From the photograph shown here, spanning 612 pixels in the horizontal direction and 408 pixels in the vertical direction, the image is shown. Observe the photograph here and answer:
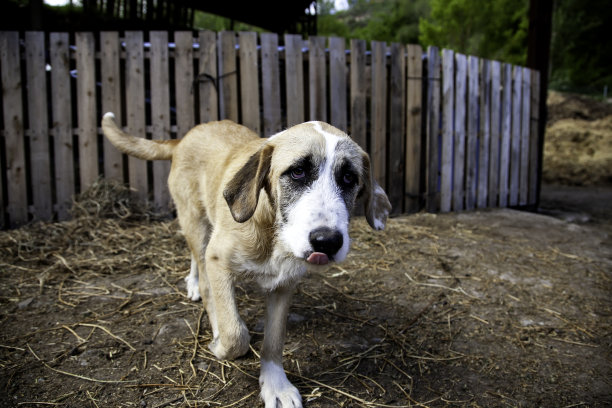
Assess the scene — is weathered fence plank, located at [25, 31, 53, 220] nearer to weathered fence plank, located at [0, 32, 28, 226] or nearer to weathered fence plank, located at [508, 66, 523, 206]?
weathered fence plank, located at [0, 32, 28, 226]

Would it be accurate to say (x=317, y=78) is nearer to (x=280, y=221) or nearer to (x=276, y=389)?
(x=280, y=221)

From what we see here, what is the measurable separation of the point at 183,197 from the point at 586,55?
80.4 ft

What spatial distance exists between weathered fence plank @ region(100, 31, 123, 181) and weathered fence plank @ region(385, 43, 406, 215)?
3.77 metres

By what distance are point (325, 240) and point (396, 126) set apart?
184 inches

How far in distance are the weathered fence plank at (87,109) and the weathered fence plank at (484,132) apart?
5.98m

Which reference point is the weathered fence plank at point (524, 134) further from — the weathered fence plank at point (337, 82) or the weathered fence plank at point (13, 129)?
the weathered fence plank at point (13, 129)

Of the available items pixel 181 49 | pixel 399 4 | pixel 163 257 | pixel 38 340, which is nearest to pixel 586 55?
pixel 399 4

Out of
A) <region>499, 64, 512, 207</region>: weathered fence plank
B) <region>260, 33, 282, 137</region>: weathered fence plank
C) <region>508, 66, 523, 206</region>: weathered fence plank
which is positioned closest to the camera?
<region>260, 33, 282, 137</region>: weathered fence plank

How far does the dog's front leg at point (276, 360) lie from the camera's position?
2.08m

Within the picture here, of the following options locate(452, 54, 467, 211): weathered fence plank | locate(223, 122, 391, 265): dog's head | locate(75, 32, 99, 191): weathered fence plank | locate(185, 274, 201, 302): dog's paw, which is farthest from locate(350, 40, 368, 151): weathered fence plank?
locate(223, 122, 391, 265): dog's head

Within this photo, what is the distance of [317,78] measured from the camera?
5.59 meters

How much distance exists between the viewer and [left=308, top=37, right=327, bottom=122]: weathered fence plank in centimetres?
554

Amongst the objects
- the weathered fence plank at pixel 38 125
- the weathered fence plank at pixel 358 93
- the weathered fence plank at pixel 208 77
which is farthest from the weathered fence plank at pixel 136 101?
the weathered fence plank at pixel 358 93

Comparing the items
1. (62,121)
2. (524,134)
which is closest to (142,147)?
(62,121)
